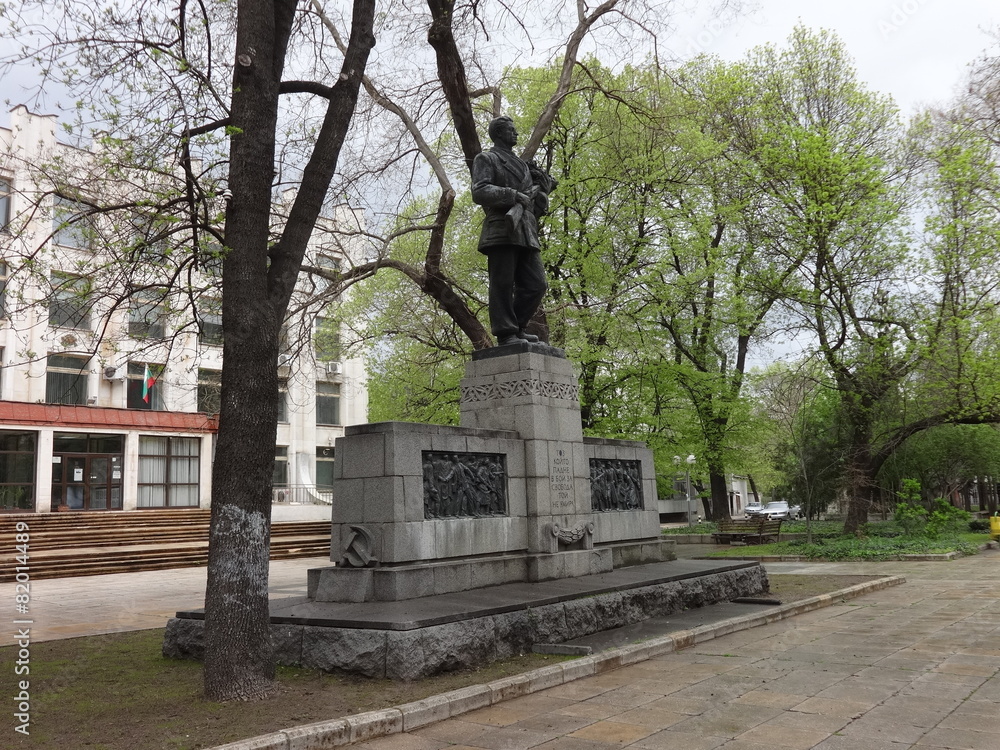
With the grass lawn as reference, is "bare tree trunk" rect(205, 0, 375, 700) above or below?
above

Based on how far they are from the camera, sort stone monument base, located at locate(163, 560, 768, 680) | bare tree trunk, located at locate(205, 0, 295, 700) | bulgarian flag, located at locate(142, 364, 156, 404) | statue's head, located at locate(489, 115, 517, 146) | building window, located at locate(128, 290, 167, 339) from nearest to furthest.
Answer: bare tree trunk, located at locate(205, 0, 295, 700)
stone monument base, located at locate(163, 560, 768, 680)
building window, located at locate(128, 290, 167, 339)
statue's head, located at locate(489, 115, 517, 146)
bulgarian flag, located at locate(142, 364, 156, 404)

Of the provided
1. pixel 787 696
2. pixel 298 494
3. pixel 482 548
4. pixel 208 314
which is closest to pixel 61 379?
pixel 298 494

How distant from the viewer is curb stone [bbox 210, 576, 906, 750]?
15.6 ft

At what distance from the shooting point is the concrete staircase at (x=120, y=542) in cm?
2014

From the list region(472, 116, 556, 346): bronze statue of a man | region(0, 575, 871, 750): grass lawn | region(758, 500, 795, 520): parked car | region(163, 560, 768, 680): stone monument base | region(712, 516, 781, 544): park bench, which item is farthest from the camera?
region(758, 500, 795, 520): parked car

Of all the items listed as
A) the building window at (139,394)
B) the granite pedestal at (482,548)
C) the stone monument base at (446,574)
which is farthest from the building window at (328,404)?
the stone monument base at (446,574)

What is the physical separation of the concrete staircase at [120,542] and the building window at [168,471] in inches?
93.3

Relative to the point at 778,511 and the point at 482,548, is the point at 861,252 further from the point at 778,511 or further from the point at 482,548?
the point at 778,511

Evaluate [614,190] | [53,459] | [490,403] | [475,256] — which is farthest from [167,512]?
[490,403]

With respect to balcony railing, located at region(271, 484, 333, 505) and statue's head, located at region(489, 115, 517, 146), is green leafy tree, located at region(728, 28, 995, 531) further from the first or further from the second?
balcony railing, located at region(271, 484, 333, 505)

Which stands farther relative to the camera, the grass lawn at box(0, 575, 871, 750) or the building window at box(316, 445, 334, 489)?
the building window at box(316, 445, 334, 489)

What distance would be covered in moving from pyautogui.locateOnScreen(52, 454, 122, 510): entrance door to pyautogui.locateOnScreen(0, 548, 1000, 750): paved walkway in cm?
2386

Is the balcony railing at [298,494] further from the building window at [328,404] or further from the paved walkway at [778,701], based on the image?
the paved walkway at [778,701]

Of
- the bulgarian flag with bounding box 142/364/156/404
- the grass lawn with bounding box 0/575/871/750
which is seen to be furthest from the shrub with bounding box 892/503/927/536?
the bulgarian flag with bounding box 142/364/156/404
